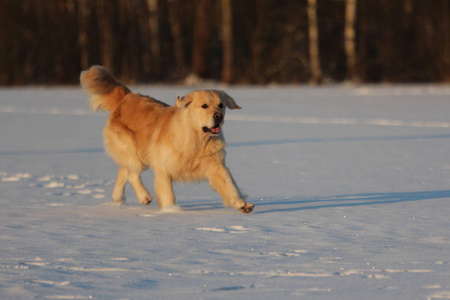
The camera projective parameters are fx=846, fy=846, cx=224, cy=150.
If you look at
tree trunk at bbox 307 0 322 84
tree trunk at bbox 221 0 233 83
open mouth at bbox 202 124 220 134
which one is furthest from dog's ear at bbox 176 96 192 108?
tree trunk at bbox 307 0 322 84

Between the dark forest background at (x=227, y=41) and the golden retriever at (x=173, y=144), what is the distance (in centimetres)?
2221

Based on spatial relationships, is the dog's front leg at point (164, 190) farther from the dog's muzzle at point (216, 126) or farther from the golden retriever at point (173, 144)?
the dog's muzzle at point (216, 126)

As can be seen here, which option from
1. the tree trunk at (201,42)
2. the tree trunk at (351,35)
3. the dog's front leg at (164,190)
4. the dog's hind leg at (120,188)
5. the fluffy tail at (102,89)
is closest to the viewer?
the dog's front leg at (164,190)

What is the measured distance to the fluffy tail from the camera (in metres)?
7.25

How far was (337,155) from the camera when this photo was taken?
10008 mm

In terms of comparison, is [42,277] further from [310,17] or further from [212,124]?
[310,17]

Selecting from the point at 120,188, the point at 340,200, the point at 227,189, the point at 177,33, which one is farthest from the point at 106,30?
the point at 227,189

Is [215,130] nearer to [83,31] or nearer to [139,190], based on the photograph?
[139,190]

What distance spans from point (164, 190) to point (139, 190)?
0.49 metres

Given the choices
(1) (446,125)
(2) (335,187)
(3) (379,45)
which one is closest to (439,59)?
(3) (379,45)

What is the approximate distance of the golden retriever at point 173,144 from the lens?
20.4 feet

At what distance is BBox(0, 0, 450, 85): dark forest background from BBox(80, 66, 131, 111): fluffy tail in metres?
21.9

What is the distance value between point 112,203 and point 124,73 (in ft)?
90.5

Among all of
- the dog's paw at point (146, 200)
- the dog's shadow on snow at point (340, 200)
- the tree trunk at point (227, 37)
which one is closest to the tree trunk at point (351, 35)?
the tree trunk at point (227, 37)
